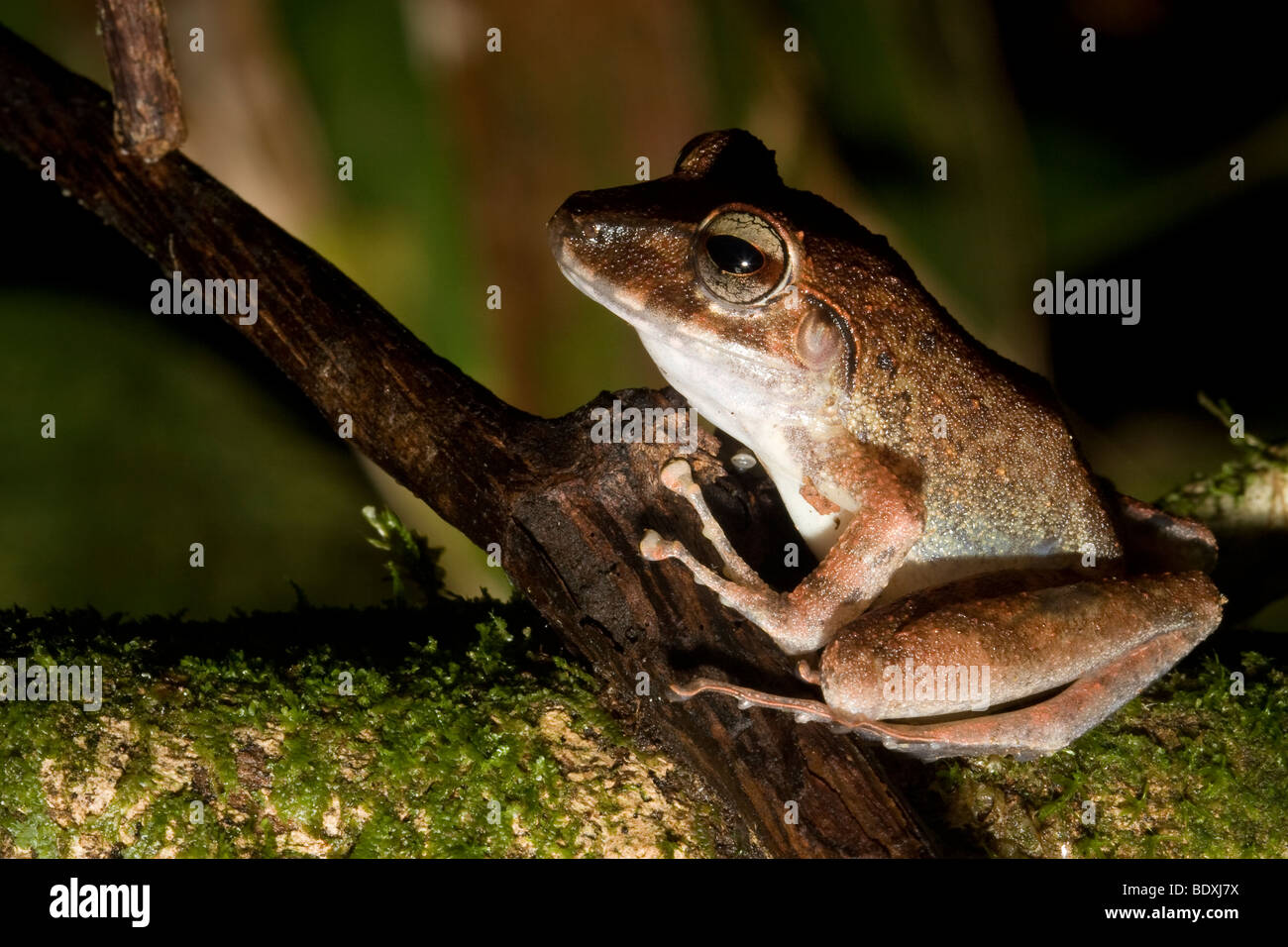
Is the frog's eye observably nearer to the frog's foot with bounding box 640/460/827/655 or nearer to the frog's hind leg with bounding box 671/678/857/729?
the frog's foot with bounding box 640/460/827/655

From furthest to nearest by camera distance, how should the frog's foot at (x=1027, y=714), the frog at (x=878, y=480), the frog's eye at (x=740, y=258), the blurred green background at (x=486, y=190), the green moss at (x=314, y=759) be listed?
the blurred green background at (x=486, y=190), the frog's eye at (x=740, y=258), the frog at (x=878, y=480), the frog's foot at (x=1027, y=714), the green moss at (x=314, y=759)

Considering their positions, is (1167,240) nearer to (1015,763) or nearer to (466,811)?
(1015,763)

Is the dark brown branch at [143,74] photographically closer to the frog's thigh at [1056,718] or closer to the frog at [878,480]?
the frog at [878,480]

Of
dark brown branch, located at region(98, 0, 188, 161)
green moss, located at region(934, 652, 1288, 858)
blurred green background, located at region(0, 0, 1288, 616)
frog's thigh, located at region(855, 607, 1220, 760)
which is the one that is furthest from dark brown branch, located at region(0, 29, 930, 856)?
blurred green background, located at region(0, 0, 1288, 616)

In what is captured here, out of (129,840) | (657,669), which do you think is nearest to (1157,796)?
(657,669)

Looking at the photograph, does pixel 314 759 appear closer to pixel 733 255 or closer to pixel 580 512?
pixel 580 512


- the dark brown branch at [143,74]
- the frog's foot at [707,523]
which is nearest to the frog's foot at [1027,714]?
the frog's foot at [707,523]
